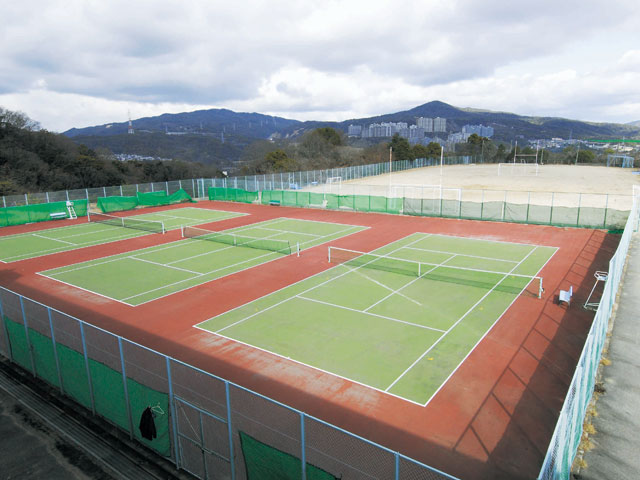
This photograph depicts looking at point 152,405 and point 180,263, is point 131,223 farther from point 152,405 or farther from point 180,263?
point 152,405

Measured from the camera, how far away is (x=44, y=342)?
38.7ft

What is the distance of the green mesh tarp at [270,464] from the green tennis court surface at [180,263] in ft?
41.8

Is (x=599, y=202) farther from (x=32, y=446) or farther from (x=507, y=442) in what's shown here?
(x=32, y=446)

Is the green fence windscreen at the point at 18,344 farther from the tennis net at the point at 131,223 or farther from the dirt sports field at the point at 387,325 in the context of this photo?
the tennis net at the point at 131,223

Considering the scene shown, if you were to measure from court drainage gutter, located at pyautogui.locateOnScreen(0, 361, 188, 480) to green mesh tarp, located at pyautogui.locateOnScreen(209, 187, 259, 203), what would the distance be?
37.5 m

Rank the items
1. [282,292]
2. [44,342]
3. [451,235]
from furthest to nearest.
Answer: [451,235], [282,292], [44,342]

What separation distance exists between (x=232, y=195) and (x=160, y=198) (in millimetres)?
7709

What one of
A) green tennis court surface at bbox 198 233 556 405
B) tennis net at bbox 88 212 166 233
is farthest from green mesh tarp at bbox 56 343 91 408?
tennis net at bbox 88 212 166 233

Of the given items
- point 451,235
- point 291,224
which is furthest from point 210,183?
point 451,235

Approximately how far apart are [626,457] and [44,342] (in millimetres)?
14037

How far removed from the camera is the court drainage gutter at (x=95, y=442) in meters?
8.94

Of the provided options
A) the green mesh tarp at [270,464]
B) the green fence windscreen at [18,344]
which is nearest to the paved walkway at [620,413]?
the green mesh tarp at [270,464]

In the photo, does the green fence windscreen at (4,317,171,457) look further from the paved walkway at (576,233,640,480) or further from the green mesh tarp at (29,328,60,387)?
the paved walkway at (576,233,640,480)

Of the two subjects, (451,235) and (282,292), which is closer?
(282,292)
